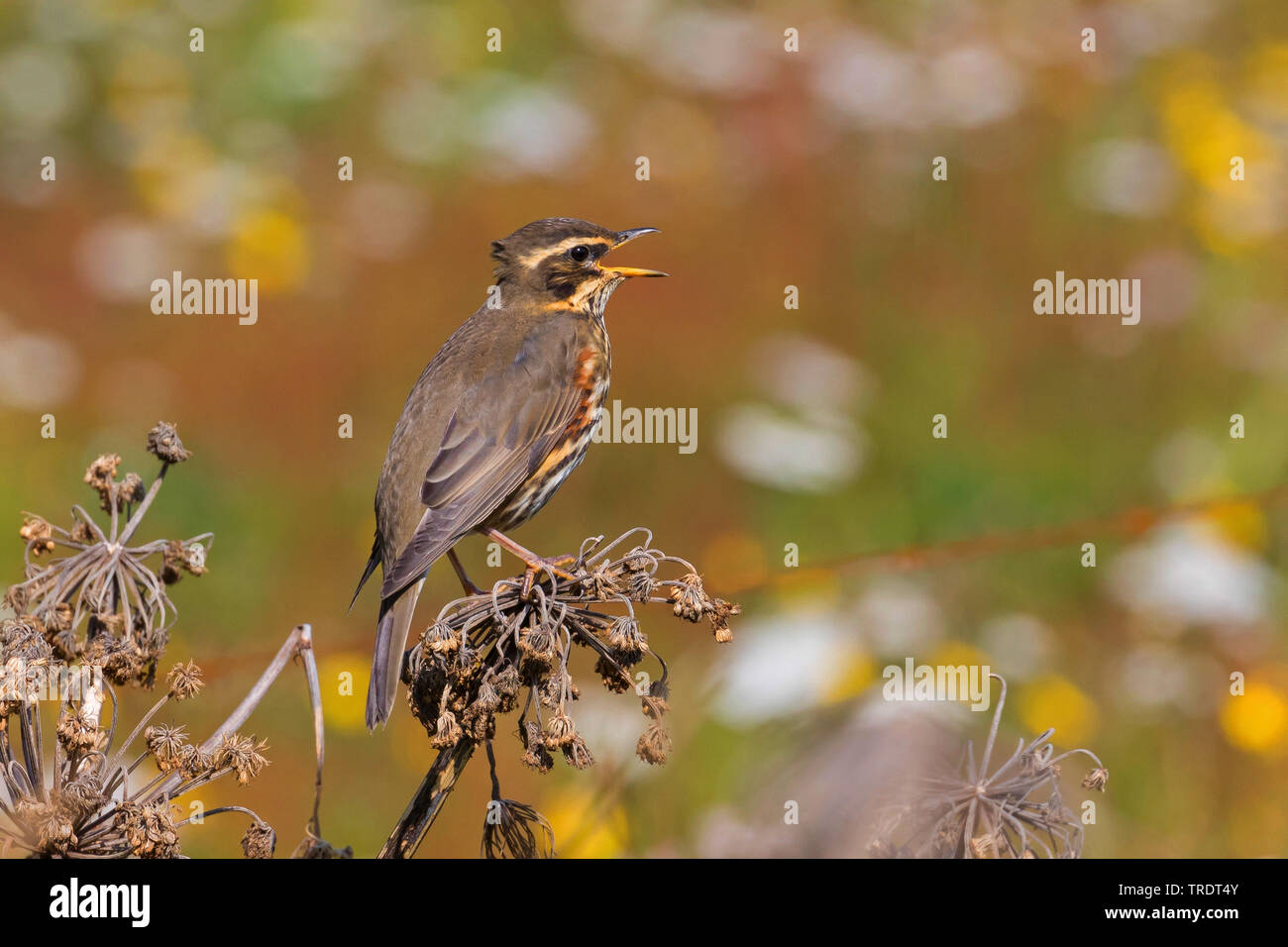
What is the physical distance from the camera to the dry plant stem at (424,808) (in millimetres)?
3441

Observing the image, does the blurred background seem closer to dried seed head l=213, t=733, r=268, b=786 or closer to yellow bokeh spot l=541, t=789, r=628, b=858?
yellow bokeh spot l=541, t=789, r=628, b=858

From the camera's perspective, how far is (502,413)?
5316 millimetres

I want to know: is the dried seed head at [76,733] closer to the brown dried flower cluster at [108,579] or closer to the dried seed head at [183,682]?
the dried seed head at [183,682]

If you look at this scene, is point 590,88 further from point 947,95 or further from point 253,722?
point 253,722

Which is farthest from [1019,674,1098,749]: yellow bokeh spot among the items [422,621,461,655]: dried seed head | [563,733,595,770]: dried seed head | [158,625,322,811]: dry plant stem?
[158,625,322,811]: dry plant stem

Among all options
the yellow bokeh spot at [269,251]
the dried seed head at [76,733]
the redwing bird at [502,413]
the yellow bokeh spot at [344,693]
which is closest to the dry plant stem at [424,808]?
the dried seed head at [76,733]

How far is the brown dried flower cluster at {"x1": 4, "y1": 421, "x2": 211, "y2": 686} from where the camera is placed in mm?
3885

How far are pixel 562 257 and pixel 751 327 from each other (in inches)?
183

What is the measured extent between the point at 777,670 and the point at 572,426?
7.42ft

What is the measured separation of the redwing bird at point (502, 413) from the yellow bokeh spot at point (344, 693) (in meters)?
1.88

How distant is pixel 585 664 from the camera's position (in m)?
8.22

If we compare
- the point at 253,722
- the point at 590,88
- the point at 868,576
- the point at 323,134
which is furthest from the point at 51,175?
the point at 868,576

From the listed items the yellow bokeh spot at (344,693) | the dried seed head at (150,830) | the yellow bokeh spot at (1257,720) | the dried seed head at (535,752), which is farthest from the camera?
the yellow bokeh spot at (1257,720)

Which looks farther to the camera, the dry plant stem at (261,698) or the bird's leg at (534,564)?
the bird's leg at (534,564)
